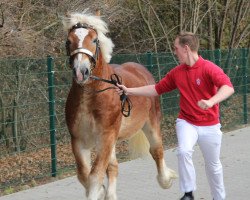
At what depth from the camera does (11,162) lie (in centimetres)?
1100

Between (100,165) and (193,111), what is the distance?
3.65 feet

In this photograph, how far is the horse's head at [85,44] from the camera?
6.18 m

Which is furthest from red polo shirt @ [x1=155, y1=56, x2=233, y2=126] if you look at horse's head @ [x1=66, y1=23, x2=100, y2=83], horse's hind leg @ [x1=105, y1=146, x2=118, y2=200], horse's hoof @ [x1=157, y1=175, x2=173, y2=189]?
horse's hoof @ [x1=157, y1=175, x2=173, y2=189]

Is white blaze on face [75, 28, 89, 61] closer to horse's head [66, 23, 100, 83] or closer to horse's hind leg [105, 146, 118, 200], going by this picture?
horse's head [66, 23, 100, 83]

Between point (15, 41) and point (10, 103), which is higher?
point (15, 41)

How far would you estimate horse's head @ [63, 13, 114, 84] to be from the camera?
6.18 m

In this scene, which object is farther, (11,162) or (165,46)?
(165,46)

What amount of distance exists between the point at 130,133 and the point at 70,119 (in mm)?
→ 1173

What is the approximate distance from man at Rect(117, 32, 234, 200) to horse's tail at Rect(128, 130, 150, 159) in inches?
93.2

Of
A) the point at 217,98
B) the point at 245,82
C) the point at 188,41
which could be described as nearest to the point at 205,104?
the point at 217,98

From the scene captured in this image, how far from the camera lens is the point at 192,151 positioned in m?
6.20

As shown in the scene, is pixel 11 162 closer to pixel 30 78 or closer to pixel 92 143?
pixel 30 78

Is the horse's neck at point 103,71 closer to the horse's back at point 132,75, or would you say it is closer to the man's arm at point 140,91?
the man's arm at point 140,91

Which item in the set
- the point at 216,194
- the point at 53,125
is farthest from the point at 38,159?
the point at 216,194
